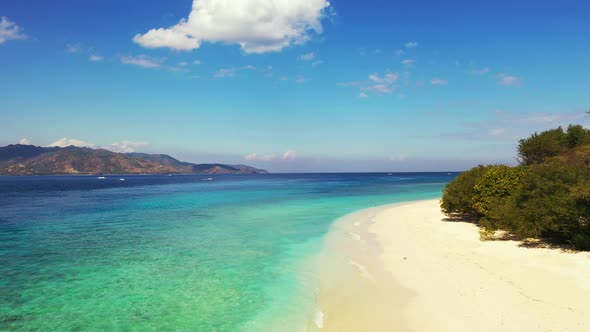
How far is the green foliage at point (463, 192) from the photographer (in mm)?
28062

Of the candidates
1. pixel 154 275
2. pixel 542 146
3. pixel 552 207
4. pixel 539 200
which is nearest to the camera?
pixel 154 275

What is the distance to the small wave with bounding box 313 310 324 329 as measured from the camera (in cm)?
1066

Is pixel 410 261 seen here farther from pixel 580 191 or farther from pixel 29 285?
pixel 29 285

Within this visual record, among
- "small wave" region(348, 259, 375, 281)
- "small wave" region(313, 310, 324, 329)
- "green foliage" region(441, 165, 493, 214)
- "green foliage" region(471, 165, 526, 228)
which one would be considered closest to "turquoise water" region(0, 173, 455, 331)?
"small wave" region(313, 310, 324, 329)

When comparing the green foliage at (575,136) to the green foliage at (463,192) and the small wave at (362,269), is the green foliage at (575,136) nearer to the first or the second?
the green foliage at (463,192)

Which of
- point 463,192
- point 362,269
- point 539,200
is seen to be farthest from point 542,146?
point 362,269

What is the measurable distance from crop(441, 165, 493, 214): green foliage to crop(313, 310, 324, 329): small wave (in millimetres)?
20437

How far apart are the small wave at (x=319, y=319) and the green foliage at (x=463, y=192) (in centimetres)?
2044

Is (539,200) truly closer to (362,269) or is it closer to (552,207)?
(552,207)

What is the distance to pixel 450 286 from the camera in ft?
43.6

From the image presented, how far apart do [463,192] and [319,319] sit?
2224 cm

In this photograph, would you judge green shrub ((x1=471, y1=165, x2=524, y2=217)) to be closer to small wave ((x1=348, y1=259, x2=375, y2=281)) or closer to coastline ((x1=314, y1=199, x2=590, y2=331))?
coastline ((x1=314, y1=199, x2=590, y2=331))

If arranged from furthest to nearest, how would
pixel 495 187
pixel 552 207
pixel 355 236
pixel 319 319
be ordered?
pixel 355 236, pixel 495 187, pixel 552 207, pixel 319 319

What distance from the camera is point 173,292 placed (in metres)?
13.5
